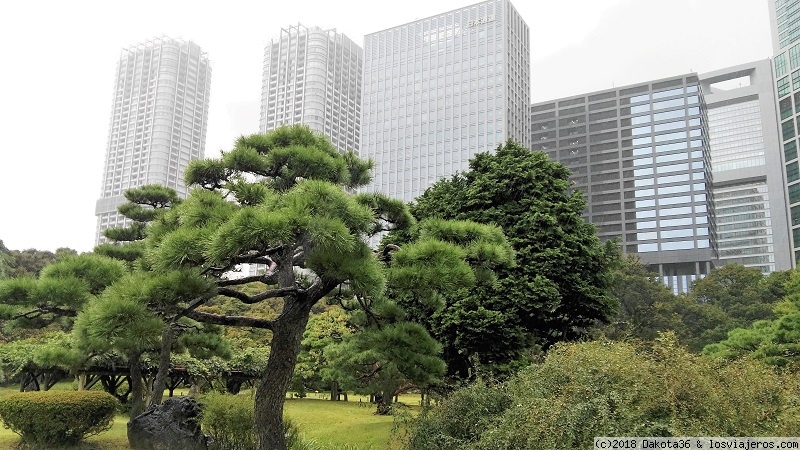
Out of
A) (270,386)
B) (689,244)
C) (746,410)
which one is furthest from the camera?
(689,244)

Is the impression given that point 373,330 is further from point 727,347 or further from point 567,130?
point 567,130

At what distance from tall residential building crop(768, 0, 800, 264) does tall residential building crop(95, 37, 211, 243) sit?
54186mm

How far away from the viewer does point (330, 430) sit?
10.6 metres

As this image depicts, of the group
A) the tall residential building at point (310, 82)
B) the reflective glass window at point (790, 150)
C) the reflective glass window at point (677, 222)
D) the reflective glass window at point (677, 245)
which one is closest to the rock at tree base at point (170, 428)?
the reflective glass window at point (790, 150)

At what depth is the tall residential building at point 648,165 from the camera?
5616 cm

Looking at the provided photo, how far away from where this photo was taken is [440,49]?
6000cm

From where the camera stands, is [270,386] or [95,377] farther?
[95,377]

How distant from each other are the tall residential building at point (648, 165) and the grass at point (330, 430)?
1704 inches

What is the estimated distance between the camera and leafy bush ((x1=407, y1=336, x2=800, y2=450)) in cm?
405

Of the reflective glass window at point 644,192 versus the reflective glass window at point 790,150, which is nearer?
the reflective glass window at point 790,150

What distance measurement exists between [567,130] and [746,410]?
68169mm

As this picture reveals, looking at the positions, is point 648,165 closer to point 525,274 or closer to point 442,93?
point 442,93

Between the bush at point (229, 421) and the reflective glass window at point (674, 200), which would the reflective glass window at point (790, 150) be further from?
the bush at point (229, 421)

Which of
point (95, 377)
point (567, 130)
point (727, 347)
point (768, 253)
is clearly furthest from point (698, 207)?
point (95, 377)
